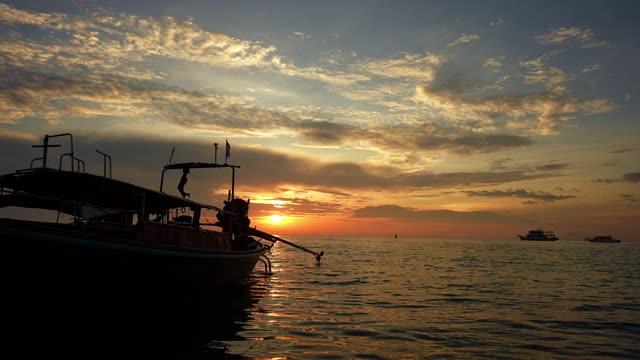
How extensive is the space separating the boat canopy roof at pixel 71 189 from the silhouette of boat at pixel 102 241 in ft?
0.09

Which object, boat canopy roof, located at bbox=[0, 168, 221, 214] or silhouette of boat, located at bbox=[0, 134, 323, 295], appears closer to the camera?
silhouette of boat, located at bbox=[0, 134, 323, 295]

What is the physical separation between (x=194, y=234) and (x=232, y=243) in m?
6.17

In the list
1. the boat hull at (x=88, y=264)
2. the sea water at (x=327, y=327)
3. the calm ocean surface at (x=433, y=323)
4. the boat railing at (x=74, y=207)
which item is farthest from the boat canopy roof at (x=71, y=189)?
the calm ocean surface at (x=433, y=323)

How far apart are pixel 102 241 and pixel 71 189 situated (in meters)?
3.74

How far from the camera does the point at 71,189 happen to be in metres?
14.2

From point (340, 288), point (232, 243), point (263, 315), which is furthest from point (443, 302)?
point (232, 243)

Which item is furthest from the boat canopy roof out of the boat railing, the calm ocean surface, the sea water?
the calm ocean surface

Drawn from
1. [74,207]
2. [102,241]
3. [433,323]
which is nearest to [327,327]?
[433,323]

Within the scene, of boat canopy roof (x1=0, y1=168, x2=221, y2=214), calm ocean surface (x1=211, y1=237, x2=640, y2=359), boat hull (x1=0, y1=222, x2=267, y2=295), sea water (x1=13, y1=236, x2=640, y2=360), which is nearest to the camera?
boat hull (x1=0, y1=222, x2=267, y2=295)

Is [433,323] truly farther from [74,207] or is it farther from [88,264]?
[74,207]

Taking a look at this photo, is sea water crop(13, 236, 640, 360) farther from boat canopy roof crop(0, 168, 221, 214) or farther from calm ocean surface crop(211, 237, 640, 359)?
boat canopy roof crop(0, 168, 221, 214)

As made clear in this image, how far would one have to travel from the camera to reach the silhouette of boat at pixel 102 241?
1061 cm

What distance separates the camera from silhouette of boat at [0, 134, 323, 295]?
10609 millimetres

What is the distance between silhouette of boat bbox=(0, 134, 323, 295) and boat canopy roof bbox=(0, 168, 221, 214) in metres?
0.03
